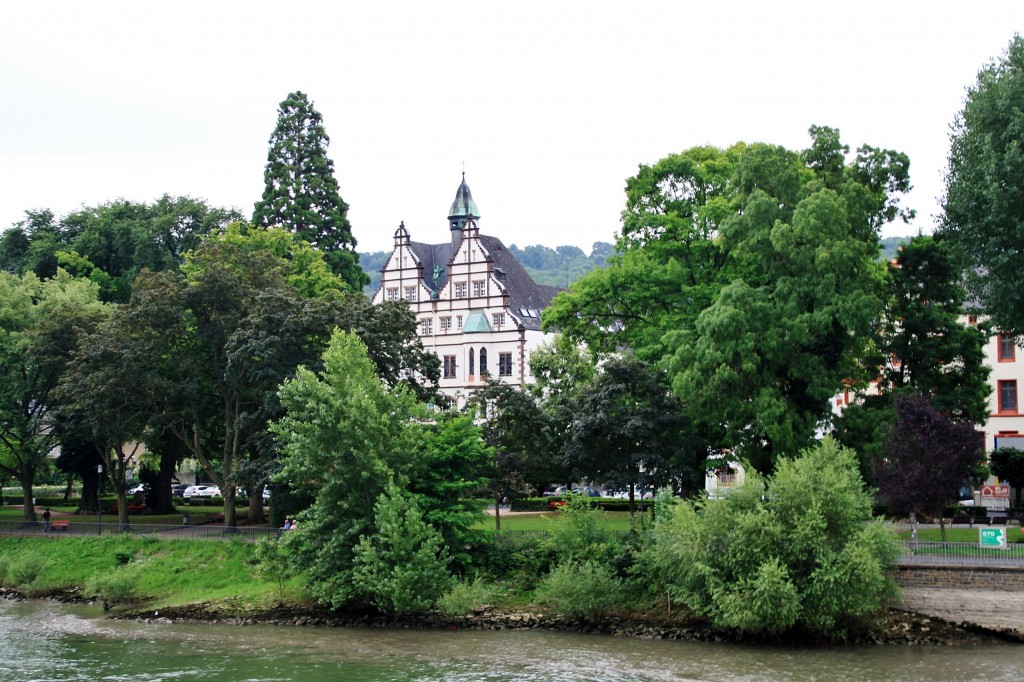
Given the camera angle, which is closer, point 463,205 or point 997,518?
point 997,518

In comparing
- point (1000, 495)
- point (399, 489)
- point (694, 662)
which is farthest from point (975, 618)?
point (1000, 495)

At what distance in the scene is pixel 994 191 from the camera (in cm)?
4006

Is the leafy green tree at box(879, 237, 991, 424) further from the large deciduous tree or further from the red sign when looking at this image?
the red sign

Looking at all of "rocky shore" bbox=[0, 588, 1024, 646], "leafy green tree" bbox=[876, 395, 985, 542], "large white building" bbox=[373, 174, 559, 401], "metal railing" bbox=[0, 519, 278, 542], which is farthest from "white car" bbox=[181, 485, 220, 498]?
"leafy green tree" bbox=[876, 395, 985, 542]

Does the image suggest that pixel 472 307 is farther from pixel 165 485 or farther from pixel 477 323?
pixel 165 485

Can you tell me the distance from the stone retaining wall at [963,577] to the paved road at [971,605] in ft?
0.49

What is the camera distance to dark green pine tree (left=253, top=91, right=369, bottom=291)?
77.5 m

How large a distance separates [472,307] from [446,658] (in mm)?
54150

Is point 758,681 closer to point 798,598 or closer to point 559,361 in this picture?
point 798,598

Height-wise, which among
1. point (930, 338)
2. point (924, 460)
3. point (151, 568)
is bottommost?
point (151, 568)

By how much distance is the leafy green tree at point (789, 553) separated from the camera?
112ft

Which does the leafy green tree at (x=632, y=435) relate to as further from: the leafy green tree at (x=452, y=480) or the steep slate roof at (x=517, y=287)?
the steep slate roof at (x=517, y=287)

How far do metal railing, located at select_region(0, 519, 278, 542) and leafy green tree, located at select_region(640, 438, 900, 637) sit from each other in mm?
19024

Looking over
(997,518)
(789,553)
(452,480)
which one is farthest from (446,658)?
(997,518)
